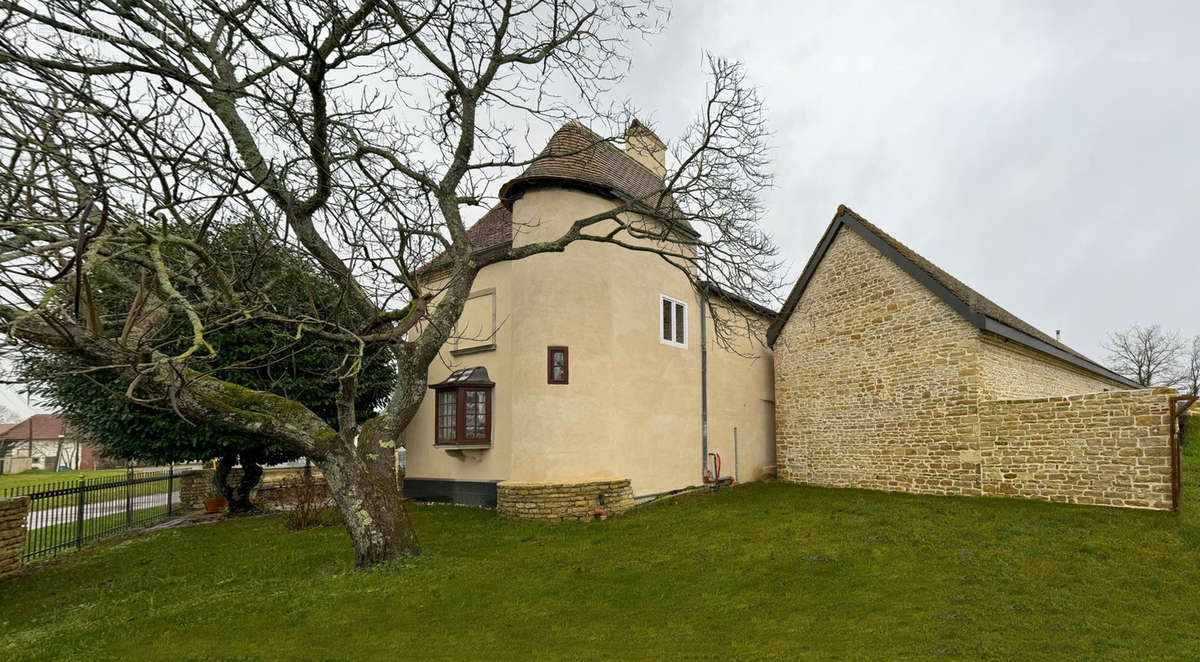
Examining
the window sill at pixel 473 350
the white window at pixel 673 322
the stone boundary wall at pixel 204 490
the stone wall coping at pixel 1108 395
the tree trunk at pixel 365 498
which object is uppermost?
the white window at pixel 673 322

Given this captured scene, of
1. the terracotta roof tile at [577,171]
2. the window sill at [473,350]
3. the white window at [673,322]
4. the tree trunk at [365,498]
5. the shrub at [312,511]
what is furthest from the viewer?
the white window at [673,322]

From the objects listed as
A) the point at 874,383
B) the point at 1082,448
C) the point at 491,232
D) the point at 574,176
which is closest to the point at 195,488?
the point at 491,232

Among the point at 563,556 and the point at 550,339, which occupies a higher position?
the point at 550,339

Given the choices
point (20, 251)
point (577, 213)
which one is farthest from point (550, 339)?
point (20, 251)

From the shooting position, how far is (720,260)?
10.0 m

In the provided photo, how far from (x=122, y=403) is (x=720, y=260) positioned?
13048 millimetres

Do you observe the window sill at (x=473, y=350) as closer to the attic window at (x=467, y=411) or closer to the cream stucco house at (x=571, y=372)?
the cream stucco house at (x=571, y=372)

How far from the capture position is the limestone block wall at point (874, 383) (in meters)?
12.7

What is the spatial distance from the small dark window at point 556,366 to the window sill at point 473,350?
2.26 metres

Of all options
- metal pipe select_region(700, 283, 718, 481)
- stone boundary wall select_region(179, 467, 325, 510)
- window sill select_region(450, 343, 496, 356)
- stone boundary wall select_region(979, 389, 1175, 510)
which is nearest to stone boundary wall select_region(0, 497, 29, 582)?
stone boundary wall select_region(179, 467, 325, 510)

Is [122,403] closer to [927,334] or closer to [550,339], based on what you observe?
[550,339]

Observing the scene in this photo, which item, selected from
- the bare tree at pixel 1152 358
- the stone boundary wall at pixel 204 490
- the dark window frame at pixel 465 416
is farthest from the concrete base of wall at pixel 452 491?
the bare tree at pixel 1152 358

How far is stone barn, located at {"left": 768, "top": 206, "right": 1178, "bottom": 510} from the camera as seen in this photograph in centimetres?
1079

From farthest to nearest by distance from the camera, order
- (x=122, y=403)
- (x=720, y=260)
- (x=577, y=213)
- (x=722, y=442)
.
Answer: (x=722, y=442)
(x=577, y=213)
(x=122, y=403)
(x=720, y=260)
